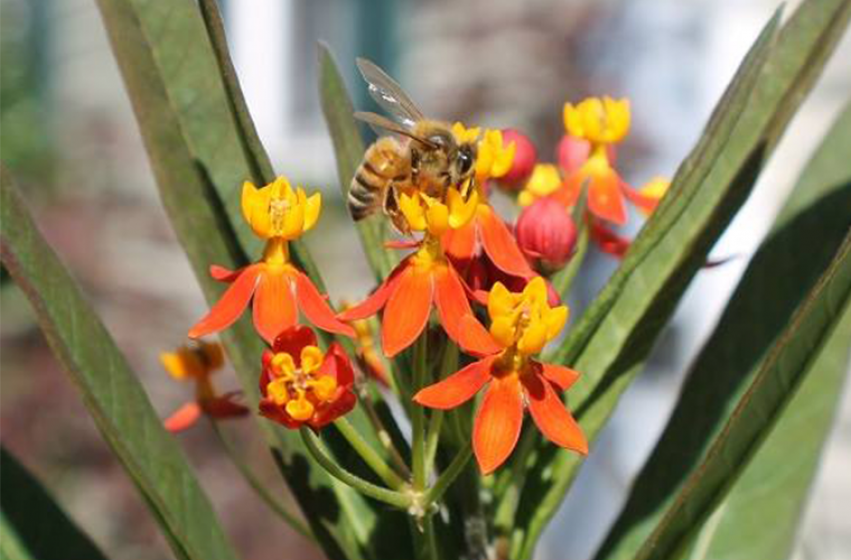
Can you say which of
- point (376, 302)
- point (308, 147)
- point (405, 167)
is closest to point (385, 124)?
point (405, 167)

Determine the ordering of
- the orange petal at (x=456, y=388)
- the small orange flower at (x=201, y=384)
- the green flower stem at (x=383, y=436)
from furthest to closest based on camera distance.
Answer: the small orange flower at (x=201, y=384) < the green flower stem at (x=383, y=436) < the orange petal at (x=456, y=388)

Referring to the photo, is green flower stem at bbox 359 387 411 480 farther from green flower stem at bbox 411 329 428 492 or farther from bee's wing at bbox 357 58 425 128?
bee's wing at bbox 357 58 425 128

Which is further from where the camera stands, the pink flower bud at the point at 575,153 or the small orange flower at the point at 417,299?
the pink flower bud at the point at 575,153

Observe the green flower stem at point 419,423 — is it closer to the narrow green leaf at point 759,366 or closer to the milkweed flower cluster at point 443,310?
the milkweed flower cluster at point 443,310

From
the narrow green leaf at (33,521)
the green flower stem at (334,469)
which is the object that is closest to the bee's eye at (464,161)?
the green flower stem at (334,469)

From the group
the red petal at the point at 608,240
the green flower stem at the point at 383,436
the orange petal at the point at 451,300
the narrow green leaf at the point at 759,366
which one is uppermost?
the orange petal at the point at 451,300

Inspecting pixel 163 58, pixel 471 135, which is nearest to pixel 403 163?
pixel 471 135

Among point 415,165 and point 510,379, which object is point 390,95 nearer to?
point 415,165

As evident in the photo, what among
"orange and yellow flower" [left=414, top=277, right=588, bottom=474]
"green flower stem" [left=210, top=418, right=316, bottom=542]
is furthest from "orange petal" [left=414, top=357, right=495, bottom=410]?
"green flower stem" [left=210, top=418, right=316, bottom=542]

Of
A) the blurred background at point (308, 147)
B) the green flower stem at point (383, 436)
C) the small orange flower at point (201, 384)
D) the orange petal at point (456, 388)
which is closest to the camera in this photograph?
the orange petal at point (456, 388)
